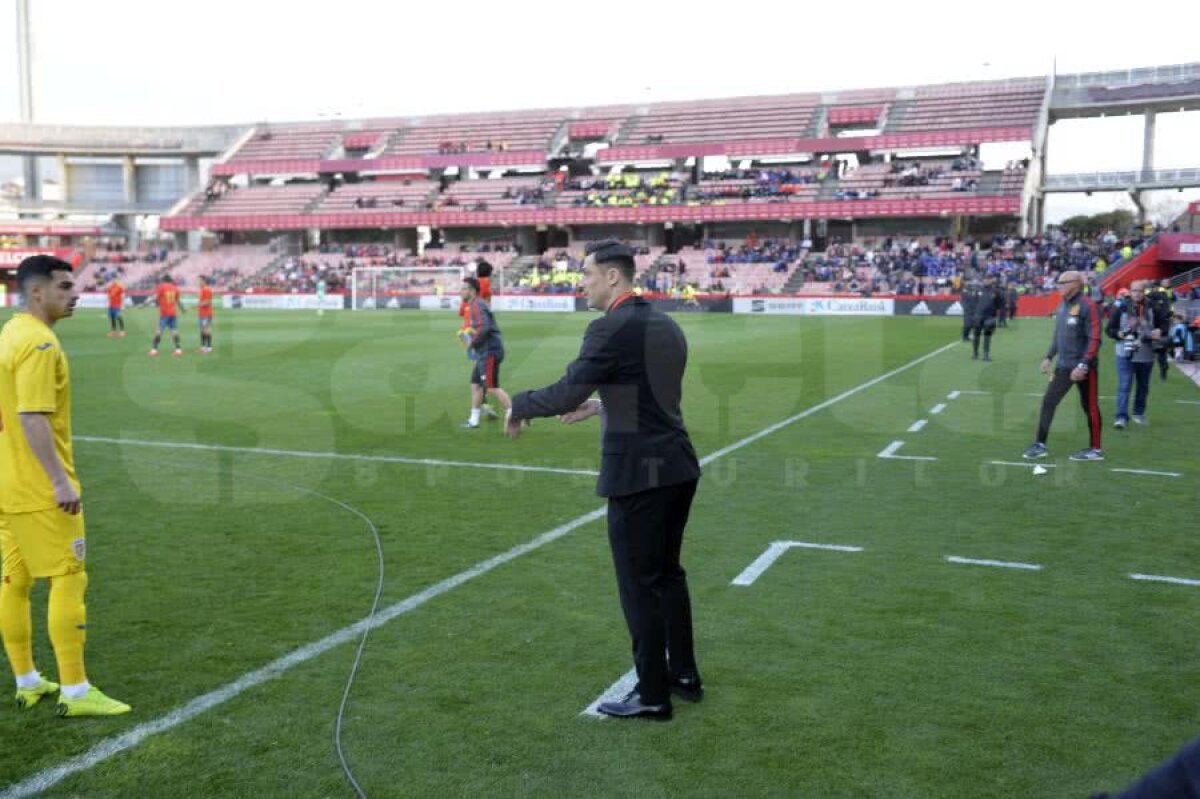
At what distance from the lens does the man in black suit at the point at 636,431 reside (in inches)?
172

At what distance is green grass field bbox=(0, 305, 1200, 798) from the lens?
410cm

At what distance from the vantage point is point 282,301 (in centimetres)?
5322

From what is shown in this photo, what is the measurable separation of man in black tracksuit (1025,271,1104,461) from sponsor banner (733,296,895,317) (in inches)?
1301

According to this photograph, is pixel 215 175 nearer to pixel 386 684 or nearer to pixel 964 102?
pixel 964 102

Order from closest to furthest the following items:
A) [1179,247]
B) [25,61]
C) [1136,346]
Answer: [1136,346]
[1179,247]
[25,61]

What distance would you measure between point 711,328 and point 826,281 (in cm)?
1993

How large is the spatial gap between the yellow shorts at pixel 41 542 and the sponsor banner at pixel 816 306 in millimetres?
41138

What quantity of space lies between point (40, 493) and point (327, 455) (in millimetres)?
6595

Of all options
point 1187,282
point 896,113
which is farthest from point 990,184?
point 1187,282

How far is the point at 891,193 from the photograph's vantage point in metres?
57.9

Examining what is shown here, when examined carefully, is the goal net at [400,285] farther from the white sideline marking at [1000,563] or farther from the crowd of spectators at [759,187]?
the white sideline marking at [1000,563]

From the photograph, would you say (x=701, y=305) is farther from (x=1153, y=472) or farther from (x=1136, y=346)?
(x=1153, y=472)

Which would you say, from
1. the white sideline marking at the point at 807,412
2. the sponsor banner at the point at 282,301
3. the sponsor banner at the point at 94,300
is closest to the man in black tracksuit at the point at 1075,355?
the white sideline marking at the point at 807,412

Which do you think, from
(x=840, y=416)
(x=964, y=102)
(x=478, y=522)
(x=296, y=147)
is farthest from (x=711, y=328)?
(x=296, y=147)
